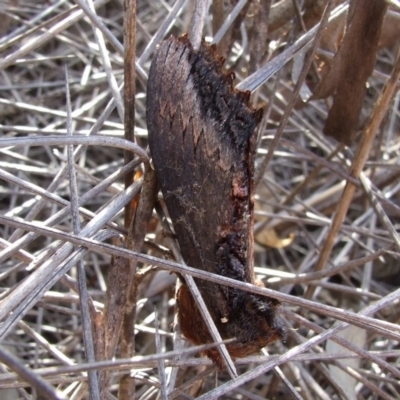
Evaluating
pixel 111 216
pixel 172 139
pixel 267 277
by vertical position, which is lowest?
pixel 267 277

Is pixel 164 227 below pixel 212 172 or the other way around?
below

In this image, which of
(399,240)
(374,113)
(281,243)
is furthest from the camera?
(281,243)

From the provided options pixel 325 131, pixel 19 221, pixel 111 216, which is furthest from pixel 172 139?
pixel 325 131

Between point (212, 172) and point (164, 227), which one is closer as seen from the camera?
point (212, 172)

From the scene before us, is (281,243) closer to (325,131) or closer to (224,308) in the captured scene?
(325,131)
